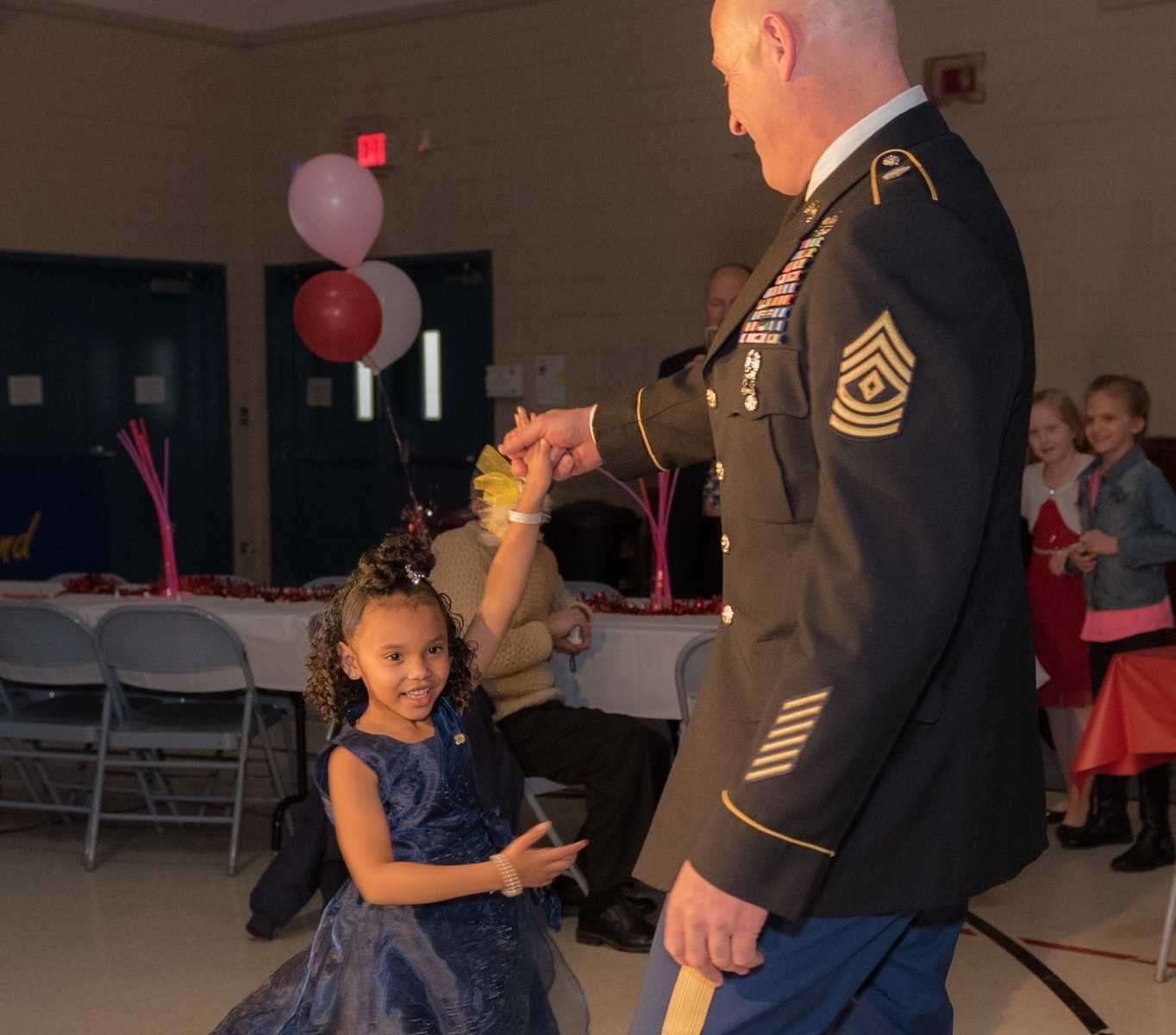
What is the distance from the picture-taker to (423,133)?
8602 mm

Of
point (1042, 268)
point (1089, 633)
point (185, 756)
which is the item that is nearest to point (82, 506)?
point (185, 756)

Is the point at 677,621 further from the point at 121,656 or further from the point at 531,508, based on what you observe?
the point at 531,508

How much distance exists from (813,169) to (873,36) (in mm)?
136

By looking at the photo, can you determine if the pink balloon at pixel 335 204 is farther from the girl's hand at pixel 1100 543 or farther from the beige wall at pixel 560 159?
the girl's hand at pixel 1100 543

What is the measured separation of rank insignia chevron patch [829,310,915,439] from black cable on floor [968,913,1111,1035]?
247 cm

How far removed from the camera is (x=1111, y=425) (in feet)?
A: 16.2

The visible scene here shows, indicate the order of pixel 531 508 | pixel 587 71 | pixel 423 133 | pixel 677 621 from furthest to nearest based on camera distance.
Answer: pixel 423 133 < pixel 587 71 < pixel 677 621 < pixel 531 508

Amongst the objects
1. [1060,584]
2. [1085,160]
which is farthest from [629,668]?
[1085,160]

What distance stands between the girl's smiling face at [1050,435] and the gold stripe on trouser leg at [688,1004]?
4.05 meters

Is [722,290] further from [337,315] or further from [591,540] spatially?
[591,540]

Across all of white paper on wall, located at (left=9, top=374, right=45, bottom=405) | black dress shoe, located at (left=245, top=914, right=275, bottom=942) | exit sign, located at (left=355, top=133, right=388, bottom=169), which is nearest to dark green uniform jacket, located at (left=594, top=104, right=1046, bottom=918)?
black dress shoe, located at (left=245, top=914, right=275, bottom=942)

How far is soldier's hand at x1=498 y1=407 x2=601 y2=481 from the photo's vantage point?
1.99 meters

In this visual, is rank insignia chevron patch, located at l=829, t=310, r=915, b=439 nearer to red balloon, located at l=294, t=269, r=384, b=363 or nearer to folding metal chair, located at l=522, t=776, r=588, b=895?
folding metal chair, located at l=522, t=776, r=588, b=895

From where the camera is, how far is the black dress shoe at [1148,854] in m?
4.52
